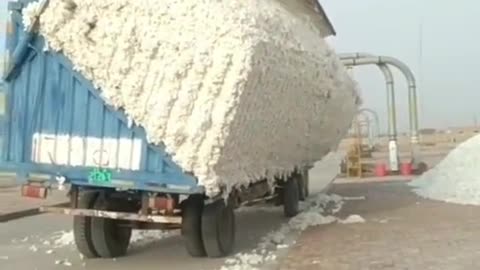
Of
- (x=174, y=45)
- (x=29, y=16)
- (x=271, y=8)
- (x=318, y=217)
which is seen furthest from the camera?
(x=318, y=217)

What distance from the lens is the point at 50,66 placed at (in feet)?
38.6

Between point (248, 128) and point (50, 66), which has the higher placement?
point (50, 66)

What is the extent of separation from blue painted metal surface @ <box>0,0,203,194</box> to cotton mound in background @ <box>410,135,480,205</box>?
11.0 m

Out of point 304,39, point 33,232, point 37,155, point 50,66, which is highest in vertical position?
point 304,39

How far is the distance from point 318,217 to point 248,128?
6002 millimetres

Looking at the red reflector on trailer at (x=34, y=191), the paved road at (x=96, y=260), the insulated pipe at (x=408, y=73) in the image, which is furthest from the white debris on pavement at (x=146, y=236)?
the insulated pipe at (x=408, y=73)

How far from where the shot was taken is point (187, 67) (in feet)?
35.3

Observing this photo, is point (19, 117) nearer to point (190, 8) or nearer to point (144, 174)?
point (144, 174)

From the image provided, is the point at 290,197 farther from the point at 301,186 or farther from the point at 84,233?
the point at 84,233

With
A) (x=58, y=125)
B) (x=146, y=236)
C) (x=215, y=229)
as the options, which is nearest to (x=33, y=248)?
(x=146, y=236)

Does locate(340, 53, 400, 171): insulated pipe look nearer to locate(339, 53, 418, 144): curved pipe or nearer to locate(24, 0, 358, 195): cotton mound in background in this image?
locate(339, 53, 418, 144): curved pipe

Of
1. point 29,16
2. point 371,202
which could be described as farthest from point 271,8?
point 371,202

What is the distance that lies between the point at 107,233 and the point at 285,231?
13.1 ft

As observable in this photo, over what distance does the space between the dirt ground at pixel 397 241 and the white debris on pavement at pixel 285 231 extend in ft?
1.19
